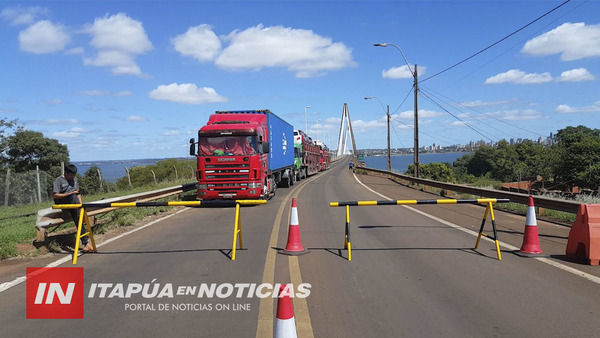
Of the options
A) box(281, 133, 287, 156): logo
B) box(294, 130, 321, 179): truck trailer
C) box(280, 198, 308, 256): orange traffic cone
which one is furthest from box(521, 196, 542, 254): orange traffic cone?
box(294, 130, 321, 179): truck trailer

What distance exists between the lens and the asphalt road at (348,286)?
13.7 feet

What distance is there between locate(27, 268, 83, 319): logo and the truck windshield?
9.22 m

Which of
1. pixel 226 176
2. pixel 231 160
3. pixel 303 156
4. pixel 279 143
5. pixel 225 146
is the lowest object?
pixel 226 176

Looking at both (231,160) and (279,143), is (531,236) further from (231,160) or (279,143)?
(279,143)

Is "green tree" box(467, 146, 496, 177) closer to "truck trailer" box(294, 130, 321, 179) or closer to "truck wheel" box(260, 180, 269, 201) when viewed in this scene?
"truck trailer" box(294, 130, 321, 179)

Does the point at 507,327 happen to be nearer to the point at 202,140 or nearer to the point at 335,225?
the point at 335,225

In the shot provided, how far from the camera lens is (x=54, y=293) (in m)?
5.43

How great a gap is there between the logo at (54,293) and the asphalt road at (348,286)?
11 centimetres

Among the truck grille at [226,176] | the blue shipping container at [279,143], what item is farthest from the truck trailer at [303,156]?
the truck grille at [226,176]

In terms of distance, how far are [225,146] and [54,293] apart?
413 inches

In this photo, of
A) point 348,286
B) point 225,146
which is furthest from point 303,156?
point 348,286

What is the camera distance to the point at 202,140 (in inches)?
620

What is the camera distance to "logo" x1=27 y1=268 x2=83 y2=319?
187 inches

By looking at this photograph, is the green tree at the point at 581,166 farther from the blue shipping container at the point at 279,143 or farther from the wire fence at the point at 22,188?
the wire fence at the point at 22,188
